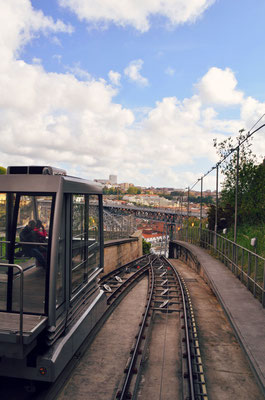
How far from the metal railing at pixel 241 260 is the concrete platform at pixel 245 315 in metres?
0.25

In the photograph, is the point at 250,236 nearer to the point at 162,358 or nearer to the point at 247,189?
the point at 247,189

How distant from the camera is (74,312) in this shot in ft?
18.8

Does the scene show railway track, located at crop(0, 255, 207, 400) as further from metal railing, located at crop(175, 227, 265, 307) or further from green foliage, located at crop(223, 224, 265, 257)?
green foliage, located at crop(223, 224, 265, 257)

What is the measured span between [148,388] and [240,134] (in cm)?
2027

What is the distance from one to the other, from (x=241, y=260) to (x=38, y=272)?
8434mm

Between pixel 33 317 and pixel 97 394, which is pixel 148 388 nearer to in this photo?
pixel 97 394

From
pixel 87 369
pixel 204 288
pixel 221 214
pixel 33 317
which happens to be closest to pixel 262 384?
pixel 87 369

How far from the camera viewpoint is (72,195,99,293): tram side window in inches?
224

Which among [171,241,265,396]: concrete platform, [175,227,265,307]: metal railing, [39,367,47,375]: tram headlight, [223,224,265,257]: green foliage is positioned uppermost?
[223,224,265,257]: green foliage

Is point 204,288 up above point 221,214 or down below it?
below

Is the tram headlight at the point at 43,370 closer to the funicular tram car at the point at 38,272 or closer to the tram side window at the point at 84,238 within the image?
the funicular tram car at the point at 38,272

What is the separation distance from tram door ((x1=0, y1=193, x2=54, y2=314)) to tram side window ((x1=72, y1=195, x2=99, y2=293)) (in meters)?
0.66

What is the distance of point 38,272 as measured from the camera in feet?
16.3

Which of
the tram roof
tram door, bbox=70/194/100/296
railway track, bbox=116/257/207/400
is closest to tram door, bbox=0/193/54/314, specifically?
the tram roof
